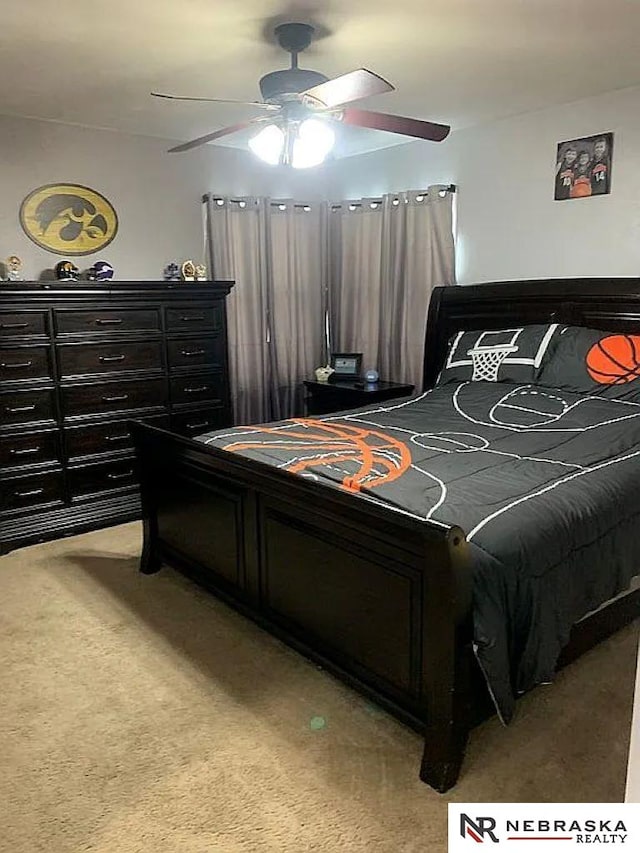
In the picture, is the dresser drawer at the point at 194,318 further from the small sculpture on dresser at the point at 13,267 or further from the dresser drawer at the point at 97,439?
the small sculpture on dresser at the point at 13,267

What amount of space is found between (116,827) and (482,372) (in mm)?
2835

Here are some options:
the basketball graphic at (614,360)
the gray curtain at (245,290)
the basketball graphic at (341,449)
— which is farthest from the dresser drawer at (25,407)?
the basketball graphic at (614,360)

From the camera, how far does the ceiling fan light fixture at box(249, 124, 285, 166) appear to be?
2.76 m

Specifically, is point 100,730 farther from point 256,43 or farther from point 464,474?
point 256,43

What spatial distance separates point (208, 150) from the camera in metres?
4.64

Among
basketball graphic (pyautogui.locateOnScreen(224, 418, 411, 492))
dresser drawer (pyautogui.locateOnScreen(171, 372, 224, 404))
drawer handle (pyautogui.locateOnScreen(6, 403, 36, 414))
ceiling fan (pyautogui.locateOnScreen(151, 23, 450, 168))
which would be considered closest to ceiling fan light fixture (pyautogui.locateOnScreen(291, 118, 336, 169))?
ceiling fan (pyautogui.locateOnScreen(151, 23, 450, 168))

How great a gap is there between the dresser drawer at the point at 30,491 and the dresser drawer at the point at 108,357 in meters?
0.61

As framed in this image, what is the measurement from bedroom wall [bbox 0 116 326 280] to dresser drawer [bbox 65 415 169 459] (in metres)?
1.04

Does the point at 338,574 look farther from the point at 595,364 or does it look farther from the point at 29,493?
the point at 29,493

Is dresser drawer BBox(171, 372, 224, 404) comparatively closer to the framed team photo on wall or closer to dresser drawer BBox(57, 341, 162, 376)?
dresser drawer BBox(57, 341, 162, 376)

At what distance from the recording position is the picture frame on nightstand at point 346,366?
16.1 ft

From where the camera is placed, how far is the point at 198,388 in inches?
167

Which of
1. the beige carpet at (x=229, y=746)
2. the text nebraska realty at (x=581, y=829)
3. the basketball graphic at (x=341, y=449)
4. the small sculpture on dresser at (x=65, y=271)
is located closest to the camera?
the text nebraska realty at (x=581, y=829)

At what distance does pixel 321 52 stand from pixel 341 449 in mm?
1765
